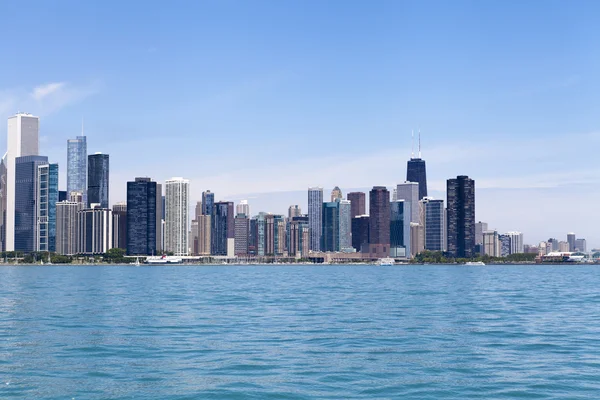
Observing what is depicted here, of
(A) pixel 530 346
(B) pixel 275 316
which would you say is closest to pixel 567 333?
(A) pixel 530 346

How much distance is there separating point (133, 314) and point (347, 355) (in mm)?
32824

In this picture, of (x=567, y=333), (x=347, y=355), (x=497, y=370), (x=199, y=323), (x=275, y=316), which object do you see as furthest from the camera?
(x=275, y=316)

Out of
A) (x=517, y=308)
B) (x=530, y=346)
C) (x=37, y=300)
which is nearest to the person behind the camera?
(x=530, y=346)

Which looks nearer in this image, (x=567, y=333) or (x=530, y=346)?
(x=530, y=346)

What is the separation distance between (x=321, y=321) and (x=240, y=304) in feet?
77.0

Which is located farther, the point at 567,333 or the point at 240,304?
the point at 240,304

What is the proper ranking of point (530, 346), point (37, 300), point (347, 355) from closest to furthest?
point (347, 355), point (530, 346), point (37, 300)

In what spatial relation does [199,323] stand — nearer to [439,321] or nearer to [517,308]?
[439,321]

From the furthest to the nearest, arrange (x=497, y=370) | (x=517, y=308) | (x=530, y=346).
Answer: (x=517, y=308) → (x=530, y=346) → (x=497, y=370)

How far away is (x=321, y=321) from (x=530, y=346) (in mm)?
19910

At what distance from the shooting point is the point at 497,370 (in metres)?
42.4

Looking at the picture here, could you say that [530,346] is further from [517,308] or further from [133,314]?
[133,314]

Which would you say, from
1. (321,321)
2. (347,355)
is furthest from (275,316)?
(347,355)

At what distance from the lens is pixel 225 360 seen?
4500 cm
